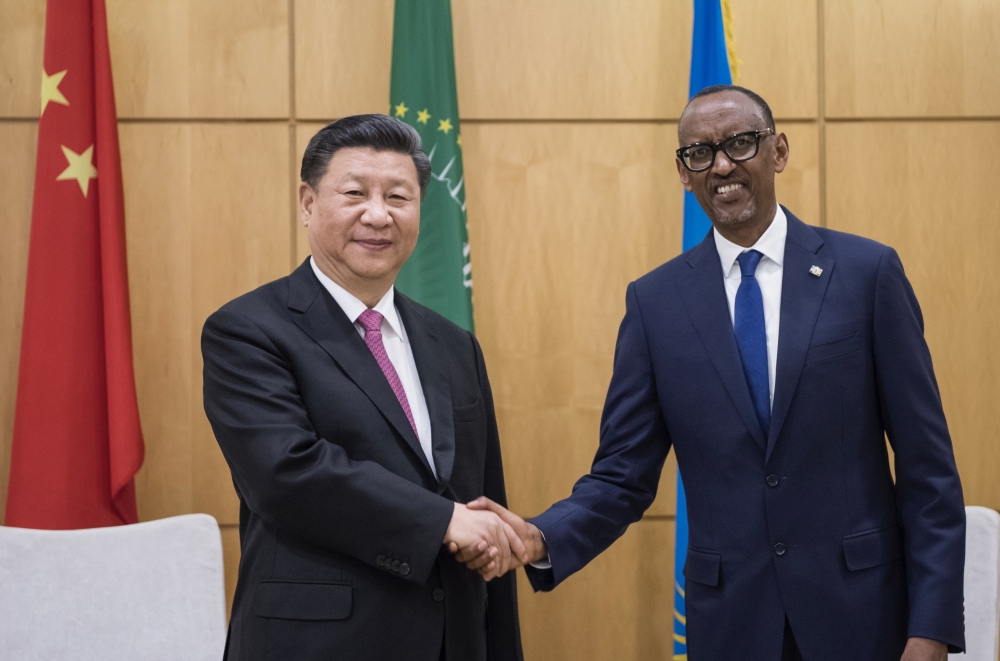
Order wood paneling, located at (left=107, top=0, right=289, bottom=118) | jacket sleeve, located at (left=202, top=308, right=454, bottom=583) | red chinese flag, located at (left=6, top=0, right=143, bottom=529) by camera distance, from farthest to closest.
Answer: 1. wood paneling, located at (left=107, top=0, right=289, bottom=118)
2. red chinese flag, located at (left=6, top=0, right=143, bottom=529)
3. jacket sleeve, located at (left=202, top=308, right=454, bottom=583)

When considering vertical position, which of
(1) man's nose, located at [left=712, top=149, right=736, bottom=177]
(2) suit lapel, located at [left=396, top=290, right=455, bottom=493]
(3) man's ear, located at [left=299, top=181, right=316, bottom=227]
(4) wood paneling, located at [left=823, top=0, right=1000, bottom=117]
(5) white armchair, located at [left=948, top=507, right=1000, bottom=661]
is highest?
(4) wood paneling, located at [left=823, top=0, right=1000, bottom=117]

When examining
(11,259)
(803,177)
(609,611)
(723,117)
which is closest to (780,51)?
(803,177)

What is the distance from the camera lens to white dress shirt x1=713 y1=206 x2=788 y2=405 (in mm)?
1882

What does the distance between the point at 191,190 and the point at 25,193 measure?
0.55m

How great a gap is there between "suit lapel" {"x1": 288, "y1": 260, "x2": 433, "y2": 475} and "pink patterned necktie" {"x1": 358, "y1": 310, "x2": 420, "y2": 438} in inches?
1.3

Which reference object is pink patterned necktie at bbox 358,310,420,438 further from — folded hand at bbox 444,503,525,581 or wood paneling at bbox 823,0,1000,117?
wood paneling at bbox 823,0,1000,117

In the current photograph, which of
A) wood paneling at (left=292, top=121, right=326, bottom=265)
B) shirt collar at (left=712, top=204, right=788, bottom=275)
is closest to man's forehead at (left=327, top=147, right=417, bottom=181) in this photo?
shirt collar at (left=712, top=204, right=788, bottom=275)

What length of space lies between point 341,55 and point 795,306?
197cm

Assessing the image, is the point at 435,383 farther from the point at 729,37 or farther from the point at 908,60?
the point at 908,60

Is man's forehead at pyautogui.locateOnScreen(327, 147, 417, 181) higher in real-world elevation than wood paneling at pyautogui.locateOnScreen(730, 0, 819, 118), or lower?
lower

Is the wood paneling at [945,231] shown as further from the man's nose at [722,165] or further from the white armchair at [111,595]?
the white armchair at [111,595]

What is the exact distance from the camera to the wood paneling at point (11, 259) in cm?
301

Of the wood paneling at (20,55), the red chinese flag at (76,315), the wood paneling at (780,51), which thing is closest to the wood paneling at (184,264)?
the red chinese flag at (76,315)

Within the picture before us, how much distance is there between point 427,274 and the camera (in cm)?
294
